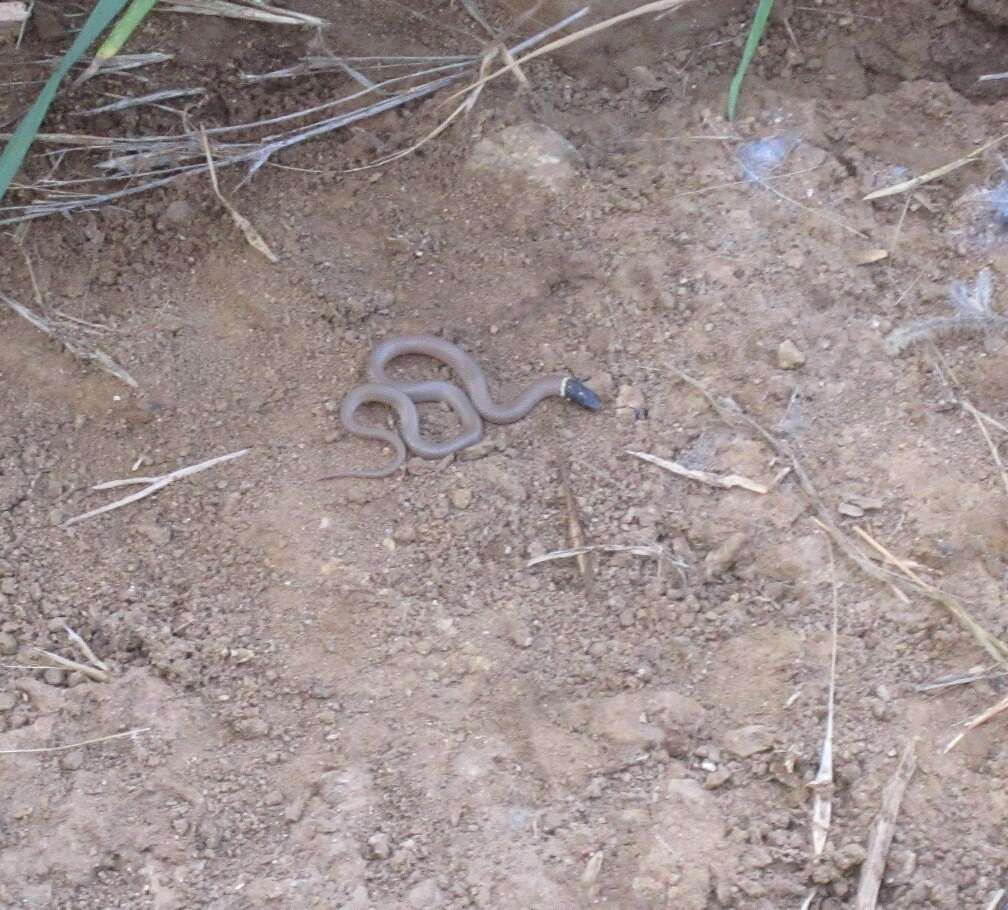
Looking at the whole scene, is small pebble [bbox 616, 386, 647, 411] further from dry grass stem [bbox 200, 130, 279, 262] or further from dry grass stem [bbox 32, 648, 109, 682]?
→ dry grass stem [bbox 32, 648, 109, 682]

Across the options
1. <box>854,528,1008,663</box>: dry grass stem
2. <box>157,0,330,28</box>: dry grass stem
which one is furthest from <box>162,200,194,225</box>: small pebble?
<box>854,528,1008,663</box>: dry grass stem

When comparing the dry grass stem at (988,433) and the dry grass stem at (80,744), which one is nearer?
the dry grass stem at (80,744)

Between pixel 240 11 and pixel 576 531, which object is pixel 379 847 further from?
pixel 240 11

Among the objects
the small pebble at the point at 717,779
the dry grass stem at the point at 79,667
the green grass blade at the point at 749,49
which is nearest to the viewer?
the small pebble at the point at 717,779

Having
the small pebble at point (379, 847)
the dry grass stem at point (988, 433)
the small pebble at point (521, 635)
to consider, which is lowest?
the small pebble at point (379, 847)

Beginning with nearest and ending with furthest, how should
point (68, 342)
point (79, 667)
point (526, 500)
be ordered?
point (79, 667) → point (526, 500) → point (68, 342)

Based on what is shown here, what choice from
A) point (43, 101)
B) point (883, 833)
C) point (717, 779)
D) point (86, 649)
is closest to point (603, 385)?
point (717, 779)

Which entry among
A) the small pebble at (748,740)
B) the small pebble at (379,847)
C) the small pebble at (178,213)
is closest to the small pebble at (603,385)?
the small pebble at (748,740)

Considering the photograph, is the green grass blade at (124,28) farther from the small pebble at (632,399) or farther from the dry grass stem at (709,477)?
the dry grass stem at (709,477)
